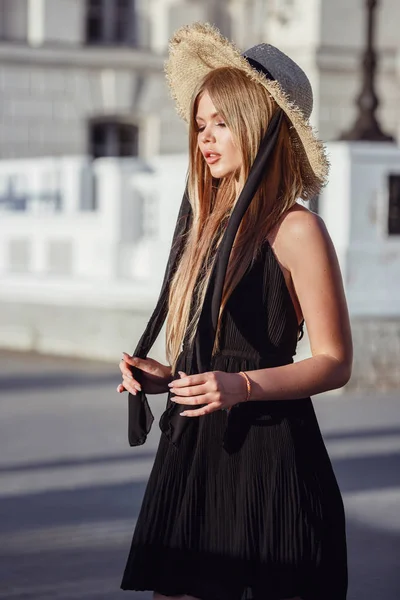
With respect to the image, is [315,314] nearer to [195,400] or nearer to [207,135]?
[195,400]

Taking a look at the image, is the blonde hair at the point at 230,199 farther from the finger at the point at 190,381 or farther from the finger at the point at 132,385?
the finger at the point at 190,381

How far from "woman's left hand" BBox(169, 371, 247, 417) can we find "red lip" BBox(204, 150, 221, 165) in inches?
22.2

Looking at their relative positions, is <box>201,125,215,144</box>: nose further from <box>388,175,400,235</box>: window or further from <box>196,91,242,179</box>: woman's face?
<box>388,175,400,235</box>: window

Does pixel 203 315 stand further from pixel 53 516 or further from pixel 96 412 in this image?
pixel 96 412

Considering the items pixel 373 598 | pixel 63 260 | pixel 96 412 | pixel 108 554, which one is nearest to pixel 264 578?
pixel 373 598

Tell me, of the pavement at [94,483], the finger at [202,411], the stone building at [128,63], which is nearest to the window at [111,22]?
the stone building at [128,63]

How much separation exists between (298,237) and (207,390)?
45cm

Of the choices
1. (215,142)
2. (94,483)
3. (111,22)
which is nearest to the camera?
(215,142)

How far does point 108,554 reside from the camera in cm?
652

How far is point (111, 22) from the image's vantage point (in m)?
26.7

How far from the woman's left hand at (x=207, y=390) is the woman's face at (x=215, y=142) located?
55 centimetres

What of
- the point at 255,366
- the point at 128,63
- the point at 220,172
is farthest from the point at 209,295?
the point at 128,63

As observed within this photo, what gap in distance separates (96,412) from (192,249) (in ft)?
24.1

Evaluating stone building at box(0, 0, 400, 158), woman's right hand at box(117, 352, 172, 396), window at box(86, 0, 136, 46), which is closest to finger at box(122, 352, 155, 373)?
woman's right hand at box(117, 352, 172, 396)
